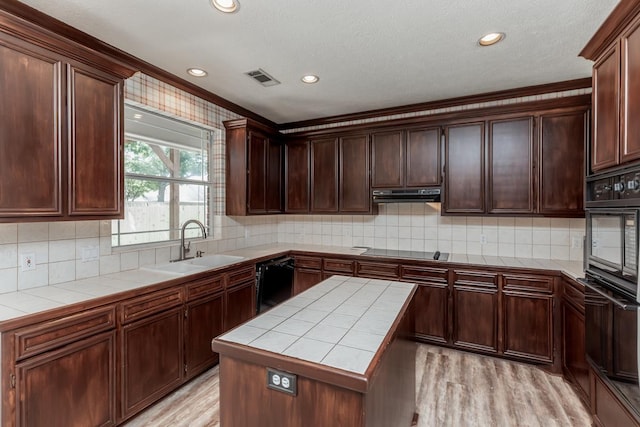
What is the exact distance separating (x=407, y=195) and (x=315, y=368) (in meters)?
2.74

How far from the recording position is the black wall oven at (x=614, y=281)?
1451mm

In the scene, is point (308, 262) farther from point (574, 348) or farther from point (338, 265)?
point (574, 348)

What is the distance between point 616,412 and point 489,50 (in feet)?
7.95

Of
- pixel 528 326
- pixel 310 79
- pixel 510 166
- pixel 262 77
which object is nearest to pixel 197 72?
pixel 262 77

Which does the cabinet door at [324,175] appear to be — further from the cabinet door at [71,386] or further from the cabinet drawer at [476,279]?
the cabinet door at [71,386]

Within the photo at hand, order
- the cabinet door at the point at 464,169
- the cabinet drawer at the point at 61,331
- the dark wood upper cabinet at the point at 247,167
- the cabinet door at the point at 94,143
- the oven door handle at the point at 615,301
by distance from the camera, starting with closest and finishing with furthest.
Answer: the oven door handle at the point at 615,301 → the cabinet drawer at the point at 61,331 → the cabinet door at the point at 94,143 → the cabinet door at the point at 464,169 → the dark wood upper cabinet at the point at 247,167

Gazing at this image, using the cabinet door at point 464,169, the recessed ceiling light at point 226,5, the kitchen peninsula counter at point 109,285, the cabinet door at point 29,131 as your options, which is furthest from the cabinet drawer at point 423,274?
the cabinet door at point 29,131

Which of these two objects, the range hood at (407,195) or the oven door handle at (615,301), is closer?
the oven door handle at (615,301)

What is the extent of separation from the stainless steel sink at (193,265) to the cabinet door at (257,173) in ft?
2.11

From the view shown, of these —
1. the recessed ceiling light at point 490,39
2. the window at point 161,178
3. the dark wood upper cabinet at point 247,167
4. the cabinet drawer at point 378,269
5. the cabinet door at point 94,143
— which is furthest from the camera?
the dark wood upper cabinet at point 247,167

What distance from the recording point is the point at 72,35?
212 centimetres

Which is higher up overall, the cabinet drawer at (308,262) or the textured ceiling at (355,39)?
the textured ceiling at (355,39)

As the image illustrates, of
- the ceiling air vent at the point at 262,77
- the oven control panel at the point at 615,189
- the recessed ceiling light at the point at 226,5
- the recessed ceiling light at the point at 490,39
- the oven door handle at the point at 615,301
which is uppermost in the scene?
the ceiling air vent at the point at 262,77

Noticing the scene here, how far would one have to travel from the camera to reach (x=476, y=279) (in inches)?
117
